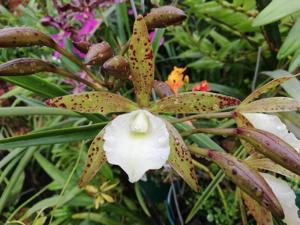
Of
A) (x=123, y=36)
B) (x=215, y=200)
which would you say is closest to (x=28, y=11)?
(x=123, y=36)

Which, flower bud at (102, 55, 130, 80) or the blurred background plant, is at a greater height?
flower bud at (102, 55, 130, 80)

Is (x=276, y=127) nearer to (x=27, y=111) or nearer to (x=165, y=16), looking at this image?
(x=165, y=16)

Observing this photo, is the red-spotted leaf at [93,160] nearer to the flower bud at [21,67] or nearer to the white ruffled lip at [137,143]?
the white ruffled lip at [137,143]

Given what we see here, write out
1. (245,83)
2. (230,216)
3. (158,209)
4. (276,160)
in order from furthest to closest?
(245,83), (158,209), (230,216), (276,160)

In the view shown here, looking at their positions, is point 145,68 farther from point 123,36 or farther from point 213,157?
point 123,36

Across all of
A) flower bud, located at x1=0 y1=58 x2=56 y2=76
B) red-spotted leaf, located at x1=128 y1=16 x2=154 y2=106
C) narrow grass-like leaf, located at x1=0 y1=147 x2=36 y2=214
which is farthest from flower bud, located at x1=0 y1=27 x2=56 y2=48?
narrow grass-like leaf, located at x1=0 y1=147 x2=36 y2=214

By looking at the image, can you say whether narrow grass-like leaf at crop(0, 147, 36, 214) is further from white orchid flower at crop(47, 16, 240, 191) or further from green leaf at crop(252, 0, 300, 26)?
green leaf at crop(252, 0, 300, 26)
